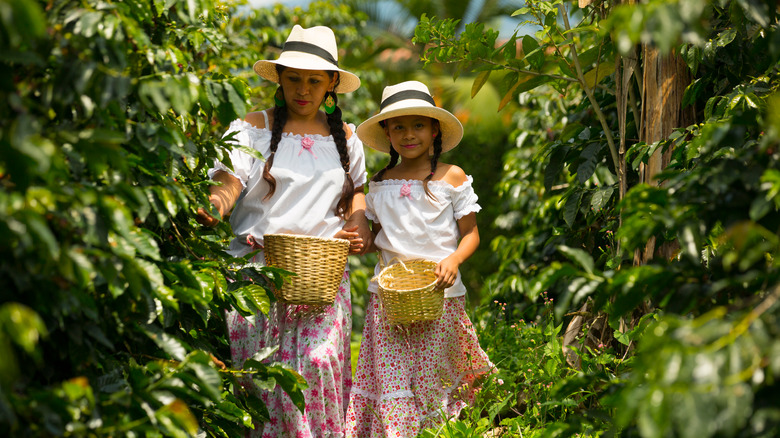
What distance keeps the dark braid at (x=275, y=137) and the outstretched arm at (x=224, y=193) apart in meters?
0.12

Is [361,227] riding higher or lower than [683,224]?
lower

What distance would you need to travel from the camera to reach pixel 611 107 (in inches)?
155

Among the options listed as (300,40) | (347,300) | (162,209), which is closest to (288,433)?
(347,300)

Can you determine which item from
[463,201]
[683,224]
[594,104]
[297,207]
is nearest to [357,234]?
[297,207]

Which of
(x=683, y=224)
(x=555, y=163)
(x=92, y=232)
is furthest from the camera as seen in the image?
(x=555, y=163)

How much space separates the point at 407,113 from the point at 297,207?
25.2 inches

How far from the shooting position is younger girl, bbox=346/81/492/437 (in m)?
3.17

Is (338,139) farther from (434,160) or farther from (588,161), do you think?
(588,161)

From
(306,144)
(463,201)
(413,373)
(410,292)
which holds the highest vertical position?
(306,144)

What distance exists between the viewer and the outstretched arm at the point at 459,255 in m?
3.00

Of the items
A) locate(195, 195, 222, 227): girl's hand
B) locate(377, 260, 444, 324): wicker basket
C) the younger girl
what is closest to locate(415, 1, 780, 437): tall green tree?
the younger girl

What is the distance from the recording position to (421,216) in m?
3.19

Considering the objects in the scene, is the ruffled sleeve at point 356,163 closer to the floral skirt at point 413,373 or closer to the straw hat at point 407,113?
the straw hat at point 407,113

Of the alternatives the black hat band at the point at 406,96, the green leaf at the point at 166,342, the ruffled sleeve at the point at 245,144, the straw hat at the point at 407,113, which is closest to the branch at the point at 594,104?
the straw hat at the point at 407,113
